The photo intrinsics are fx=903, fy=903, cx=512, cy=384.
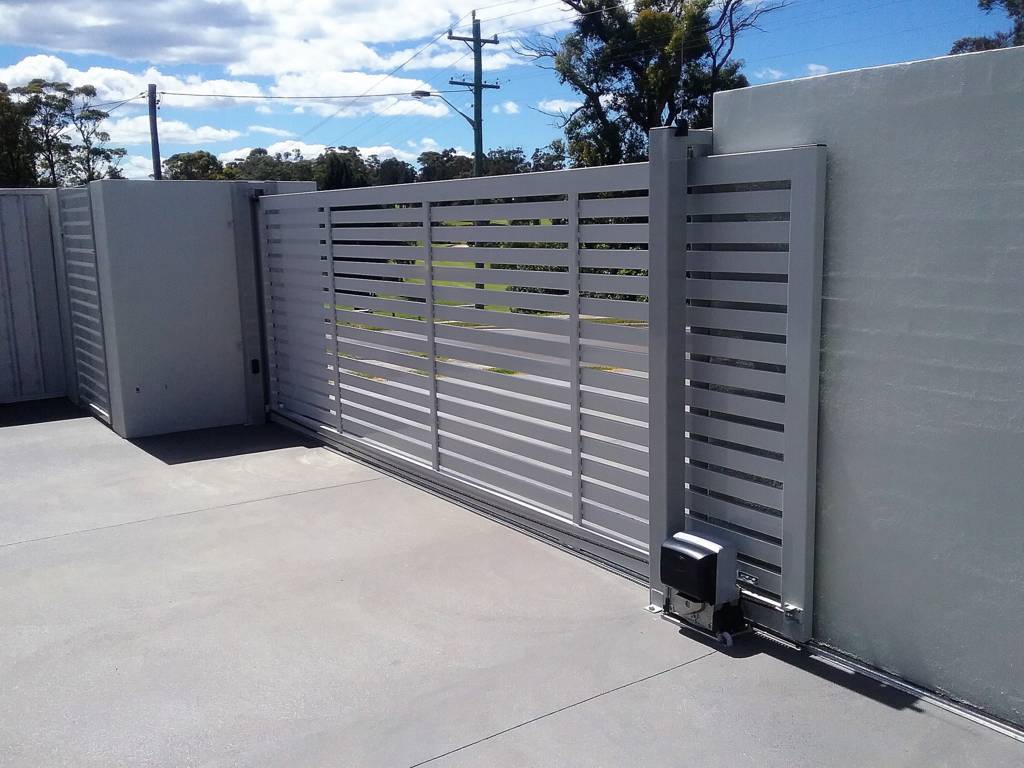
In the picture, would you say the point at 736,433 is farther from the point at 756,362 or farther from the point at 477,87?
the point at 477,87

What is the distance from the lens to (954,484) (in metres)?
3.18

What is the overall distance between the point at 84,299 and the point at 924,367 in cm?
818

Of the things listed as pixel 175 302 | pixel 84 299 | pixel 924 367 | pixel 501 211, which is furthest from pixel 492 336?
pixel 84 299

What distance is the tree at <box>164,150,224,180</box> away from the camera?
53644mm

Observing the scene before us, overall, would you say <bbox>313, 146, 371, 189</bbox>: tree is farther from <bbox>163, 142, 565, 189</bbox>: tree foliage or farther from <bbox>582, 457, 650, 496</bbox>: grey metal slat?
<bbox>582, 457, 650, 496</bbox>: grey metal slat

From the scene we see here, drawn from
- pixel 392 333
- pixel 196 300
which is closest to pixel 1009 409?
pixel 392 333

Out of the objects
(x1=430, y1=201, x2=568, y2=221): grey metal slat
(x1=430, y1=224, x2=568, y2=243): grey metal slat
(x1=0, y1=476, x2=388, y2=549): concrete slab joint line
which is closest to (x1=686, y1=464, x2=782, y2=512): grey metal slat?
(x1=430, y1=224, x2=568, y2=243): grey metal slat

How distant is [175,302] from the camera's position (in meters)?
8.14

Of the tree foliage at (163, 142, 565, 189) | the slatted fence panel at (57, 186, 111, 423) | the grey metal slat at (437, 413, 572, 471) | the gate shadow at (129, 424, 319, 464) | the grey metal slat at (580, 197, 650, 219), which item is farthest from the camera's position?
the tree foliage at (163, 142, 565, 189)

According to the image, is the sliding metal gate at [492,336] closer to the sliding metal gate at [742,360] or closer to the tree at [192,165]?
the sliding metal gate at [742,360]

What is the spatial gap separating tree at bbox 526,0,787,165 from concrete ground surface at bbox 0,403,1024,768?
2463 centimetres

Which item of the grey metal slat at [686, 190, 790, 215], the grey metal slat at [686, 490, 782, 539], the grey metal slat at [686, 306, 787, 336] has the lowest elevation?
the grey metal slat at [686, 490, 782, 539]

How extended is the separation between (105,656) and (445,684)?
153cm

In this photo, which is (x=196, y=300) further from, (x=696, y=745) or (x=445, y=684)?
(x=696, y=745)
